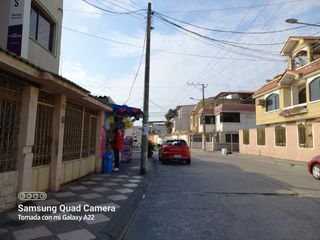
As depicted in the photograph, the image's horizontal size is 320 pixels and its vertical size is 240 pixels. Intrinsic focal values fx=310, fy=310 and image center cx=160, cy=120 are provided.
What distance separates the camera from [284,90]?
89.9 ft

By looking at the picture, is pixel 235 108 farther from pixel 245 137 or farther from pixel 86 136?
pixel 86 136

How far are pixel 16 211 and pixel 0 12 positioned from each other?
6.49 metres

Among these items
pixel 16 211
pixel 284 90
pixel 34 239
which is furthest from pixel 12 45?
pixel 284 90

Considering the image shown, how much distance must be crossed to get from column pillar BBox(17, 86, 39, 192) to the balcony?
2111 centimetres

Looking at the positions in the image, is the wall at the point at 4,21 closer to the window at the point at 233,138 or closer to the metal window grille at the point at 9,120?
the metal window grille at the point at 9,120

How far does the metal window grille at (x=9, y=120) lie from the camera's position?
636cm

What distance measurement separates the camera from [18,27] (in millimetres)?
9117

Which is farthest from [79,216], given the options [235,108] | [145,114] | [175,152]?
[235,108]

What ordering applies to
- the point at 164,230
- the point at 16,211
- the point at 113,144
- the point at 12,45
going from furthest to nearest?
the point at 113,144, the point at 12,45, the point at 16,211, the point at 164,230

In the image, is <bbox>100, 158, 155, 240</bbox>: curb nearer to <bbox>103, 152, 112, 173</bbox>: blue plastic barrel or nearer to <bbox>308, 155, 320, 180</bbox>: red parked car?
<bbox>103, 152, 112, 173</bbox>: blue plastic barrel

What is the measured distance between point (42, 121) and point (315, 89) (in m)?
20.5

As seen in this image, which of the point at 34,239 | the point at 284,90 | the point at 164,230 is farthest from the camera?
the point at 284,90

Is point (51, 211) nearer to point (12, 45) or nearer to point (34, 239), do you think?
point (34, 239)

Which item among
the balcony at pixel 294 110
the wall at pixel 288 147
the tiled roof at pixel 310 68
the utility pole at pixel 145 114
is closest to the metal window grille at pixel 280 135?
the wall at pixel 288 147
